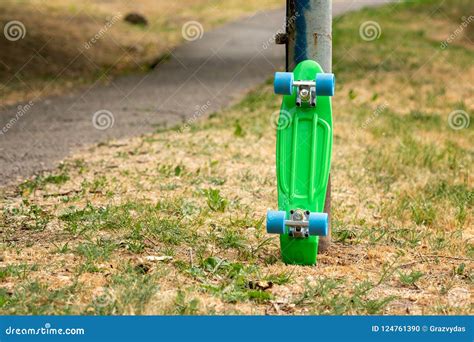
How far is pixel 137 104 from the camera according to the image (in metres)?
10.3

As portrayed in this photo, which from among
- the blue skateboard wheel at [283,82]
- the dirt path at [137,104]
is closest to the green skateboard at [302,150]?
the blue skateboard wheel at [283,82]

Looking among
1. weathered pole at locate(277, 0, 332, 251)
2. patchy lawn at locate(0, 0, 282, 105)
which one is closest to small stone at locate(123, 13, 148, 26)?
patchy lawn at locate(0, 0, 282, 105)

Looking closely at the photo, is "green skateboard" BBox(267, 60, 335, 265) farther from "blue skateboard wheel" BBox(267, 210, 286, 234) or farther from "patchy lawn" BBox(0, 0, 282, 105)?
"patchy lawn" BBox(0, 0, 282, 105)

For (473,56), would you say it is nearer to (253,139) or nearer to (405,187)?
(253,139)

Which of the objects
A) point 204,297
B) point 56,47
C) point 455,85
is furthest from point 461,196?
point 56,47

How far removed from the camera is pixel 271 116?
8.89 metres

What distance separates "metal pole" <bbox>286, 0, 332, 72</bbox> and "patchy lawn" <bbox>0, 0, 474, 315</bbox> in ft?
3.40

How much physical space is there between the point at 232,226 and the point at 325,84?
4.01 feet

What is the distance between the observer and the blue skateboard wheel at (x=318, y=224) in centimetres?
411

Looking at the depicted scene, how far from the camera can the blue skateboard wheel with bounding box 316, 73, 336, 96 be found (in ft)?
13.8

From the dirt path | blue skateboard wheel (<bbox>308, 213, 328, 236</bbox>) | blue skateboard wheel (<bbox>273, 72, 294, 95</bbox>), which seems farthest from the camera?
the dirt path


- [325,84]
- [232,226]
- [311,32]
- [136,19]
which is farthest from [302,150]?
[136,19]

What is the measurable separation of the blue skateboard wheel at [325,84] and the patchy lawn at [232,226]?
90 cm

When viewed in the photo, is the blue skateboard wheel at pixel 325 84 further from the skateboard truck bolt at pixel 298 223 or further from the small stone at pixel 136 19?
the small stone at pixel 136 19
